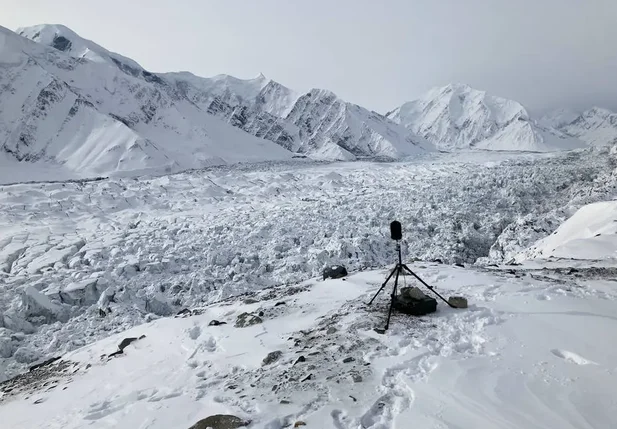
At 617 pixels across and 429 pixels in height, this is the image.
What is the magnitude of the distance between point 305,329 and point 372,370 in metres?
2.51

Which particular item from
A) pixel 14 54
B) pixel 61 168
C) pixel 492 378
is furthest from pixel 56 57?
pixel 492 378

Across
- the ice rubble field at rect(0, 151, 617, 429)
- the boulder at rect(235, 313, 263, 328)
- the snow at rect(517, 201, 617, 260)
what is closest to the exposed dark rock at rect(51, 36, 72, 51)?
the ice rubble field at rect(0, 151, 617, 429)

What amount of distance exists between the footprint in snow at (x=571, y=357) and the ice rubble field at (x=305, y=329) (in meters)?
0.02

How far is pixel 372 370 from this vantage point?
554 cm

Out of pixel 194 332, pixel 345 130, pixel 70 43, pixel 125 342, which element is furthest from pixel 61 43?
pixel 194 332

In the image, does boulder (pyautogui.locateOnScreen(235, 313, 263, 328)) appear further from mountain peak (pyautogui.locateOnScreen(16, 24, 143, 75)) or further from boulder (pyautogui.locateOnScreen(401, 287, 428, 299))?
mountain peak (pyautogui.locateOnScreen(16, 24, 143, 75))

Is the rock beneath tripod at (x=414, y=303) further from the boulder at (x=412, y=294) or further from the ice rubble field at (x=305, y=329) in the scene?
the ice rubble field at (x=305, y=329)

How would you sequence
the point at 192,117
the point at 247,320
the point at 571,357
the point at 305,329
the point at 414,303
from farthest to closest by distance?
the point at 192,117 < the point at 247,320 < the point at 305,329 < the point at 414,303 < the point at 571,357

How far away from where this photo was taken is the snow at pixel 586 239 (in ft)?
40.6

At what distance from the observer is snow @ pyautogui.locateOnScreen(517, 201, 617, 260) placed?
1237 centimetres

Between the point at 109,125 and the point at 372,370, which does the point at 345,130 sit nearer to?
the point at 109,125

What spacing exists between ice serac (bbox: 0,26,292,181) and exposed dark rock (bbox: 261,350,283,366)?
2486 inches

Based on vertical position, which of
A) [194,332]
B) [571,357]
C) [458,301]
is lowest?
[194,332]

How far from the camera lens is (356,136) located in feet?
467
